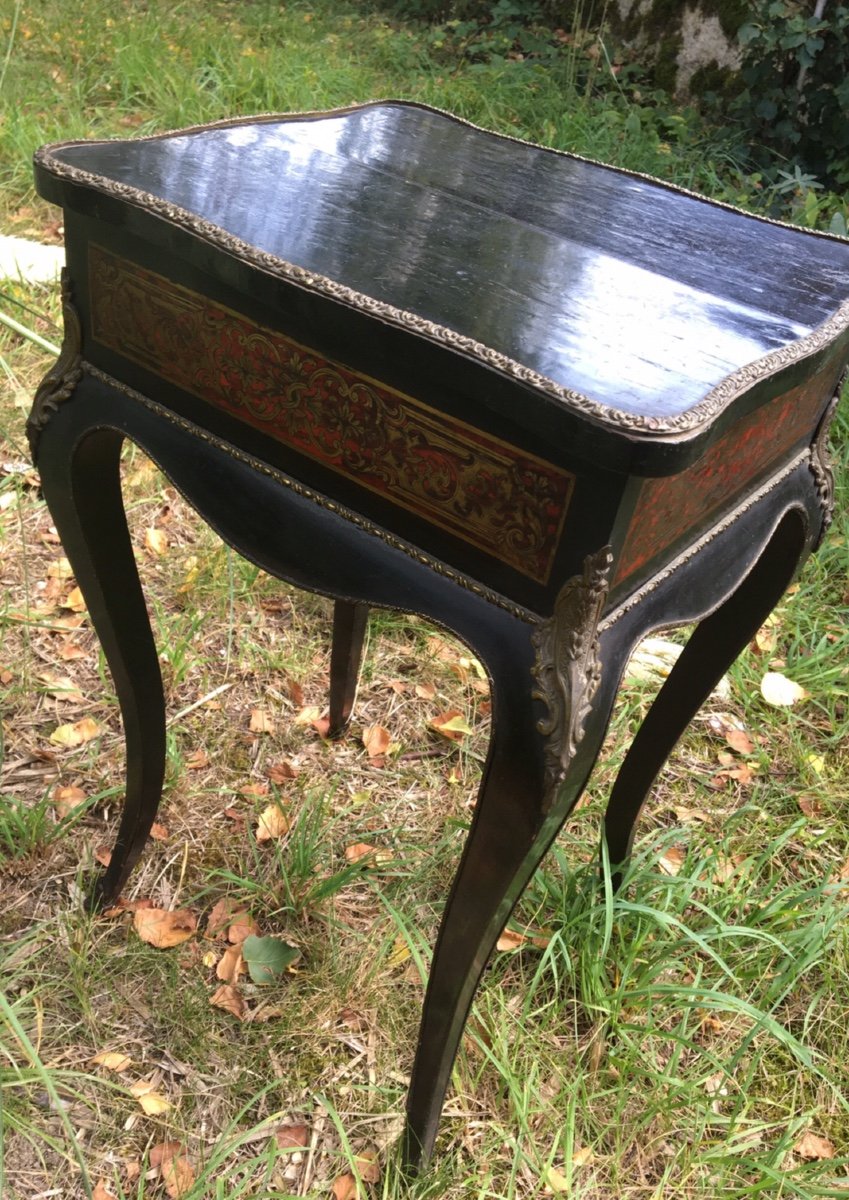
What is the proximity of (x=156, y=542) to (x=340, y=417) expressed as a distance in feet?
4.78

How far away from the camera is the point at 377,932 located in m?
1.57

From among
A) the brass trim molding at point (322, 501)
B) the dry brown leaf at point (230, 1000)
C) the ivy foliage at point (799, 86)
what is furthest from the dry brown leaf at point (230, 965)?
the ivy foliage at point (799, 86)

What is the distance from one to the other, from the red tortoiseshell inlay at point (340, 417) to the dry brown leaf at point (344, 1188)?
36.6 inches

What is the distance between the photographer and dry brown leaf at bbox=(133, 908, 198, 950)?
5.06 ft

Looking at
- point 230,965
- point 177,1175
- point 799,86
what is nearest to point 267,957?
point 230,965

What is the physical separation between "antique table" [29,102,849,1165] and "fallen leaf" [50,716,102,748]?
0.64m

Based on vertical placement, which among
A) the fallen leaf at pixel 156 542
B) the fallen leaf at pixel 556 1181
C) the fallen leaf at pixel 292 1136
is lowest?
the fallen leaf at pixel 292 1136

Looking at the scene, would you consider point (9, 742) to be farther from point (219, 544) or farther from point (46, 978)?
point (219, 544)

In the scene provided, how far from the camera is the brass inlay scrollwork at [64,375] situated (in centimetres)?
111

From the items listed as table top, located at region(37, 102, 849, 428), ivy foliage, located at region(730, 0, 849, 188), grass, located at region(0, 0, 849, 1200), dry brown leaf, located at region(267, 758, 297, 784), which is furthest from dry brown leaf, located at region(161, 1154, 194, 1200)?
ivy foliage, located at region(730, 0, 849, 188)

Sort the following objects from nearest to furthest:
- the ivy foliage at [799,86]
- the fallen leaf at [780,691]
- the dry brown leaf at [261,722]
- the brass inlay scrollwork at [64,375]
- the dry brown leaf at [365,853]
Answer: the brass inlay scrollwork at [64,375], the dry brown leaf at [365,853], the dry brown leaf at [261,722], the fallen leaf at [780,691], the ivy foliage at [799,86]

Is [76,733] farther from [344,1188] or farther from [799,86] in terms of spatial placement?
[799,86]

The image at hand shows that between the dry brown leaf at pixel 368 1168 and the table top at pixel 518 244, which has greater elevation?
the table top at pixel 518 244

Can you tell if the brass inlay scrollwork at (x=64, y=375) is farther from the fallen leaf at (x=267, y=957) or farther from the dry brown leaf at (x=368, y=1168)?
the dry brown leaf at (x=368, y=1168)
